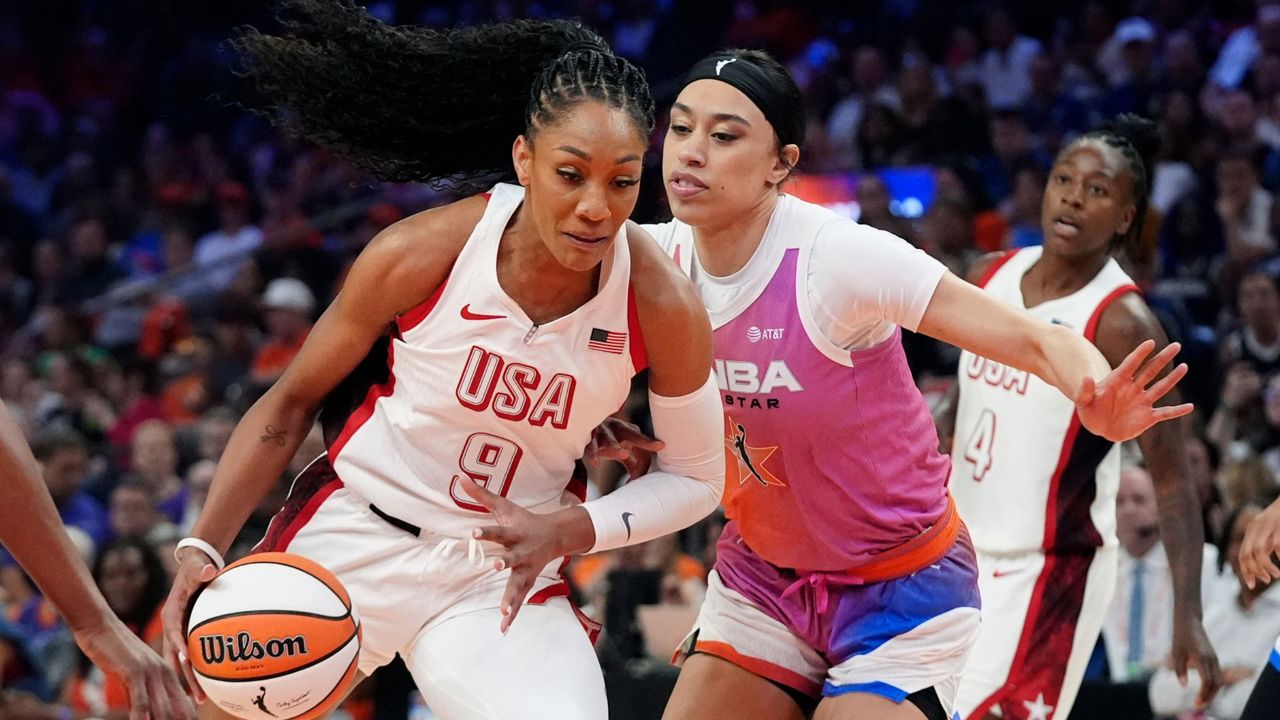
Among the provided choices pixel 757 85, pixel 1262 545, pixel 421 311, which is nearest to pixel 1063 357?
pixel 1262 545

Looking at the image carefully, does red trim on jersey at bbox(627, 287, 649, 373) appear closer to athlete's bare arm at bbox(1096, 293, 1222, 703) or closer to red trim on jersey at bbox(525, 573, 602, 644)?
red trim on jersey at bbox(525, 573, 602, 644)

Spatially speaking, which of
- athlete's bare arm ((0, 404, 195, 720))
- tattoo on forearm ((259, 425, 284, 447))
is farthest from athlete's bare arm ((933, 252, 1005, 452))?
athlete's bare arm ((0, 404, 195, 720))

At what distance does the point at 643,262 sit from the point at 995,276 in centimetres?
184

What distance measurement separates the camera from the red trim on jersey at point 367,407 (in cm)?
352

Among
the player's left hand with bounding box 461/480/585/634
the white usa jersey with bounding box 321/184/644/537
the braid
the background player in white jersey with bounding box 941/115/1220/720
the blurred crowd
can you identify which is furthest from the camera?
the blurred crowd

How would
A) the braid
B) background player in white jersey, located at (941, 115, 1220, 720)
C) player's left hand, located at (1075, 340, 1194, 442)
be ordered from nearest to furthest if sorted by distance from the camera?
player's left hand, located at (1075, 340, 1194, 442) < the braid < background player in white jersey, located at (941, 115, 1220, 720)

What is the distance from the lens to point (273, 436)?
11.3ft

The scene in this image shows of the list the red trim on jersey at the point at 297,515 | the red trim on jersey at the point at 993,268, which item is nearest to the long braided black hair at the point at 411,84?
the red trim on jersey at the point at 297,515

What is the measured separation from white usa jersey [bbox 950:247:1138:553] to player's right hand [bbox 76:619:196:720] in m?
2.62

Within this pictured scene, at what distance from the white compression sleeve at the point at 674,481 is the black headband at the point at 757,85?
2.15ft

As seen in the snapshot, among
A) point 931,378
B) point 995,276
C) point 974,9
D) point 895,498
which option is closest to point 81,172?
point 974,9

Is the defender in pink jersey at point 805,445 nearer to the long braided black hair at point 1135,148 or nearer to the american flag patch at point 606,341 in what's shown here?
the american flag patch at point 606,341

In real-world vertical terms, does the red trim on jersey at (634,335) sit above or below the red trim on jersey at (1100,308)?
below

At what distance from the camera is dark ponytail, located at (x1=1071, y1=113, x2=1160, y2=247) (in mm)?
4898
